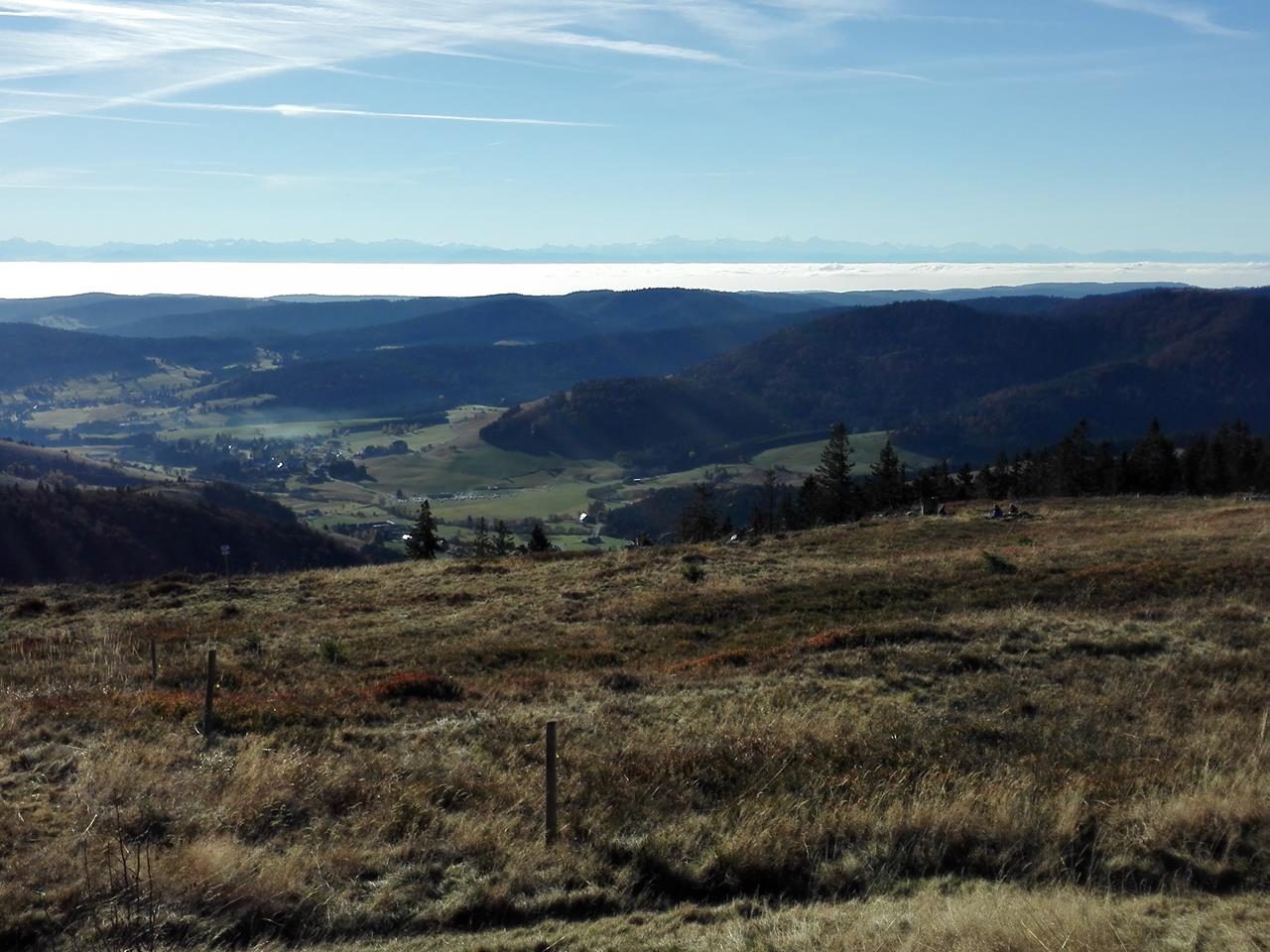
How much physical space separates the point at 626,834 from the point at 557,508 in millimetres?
145717

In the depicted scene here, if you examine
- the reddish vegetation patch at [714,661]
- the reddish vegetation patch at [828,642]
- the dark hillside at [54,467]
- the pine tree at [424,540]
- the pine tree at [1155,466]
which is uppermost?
the reddish vegetation patch at [828,642]

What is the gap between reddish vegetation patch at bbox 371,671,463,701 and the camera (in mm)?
13227

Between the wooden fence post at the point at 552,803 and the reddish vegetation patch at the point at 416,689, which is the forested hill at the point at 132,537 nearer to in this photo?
the reddish vegetation patch at the point at 416,689

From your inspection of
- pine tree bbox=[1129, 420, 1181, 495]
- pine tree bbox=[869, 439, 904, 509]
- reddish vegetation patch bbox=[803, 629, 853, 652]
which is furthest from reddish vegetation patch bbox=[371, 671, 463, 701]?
pine tree bbox=[1129, 420, 1181, 495]

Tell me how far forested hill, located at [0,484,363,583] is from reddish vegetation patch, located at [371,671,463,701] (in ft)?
238

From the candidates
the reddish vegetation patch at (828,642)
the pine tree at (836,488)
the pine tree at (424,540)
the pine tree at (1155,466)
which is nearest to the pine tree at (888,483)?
the pine tree at (836,488)

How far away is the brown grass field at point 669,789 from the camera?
6258 mm

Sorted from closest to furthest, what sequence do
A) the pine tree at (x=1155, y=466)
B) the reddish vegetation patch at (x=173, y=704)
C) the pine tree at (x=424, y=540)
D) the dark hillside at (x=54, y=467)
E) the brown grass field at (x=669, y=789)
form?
the brown grass field at (x=669, y=789)
the reddish vegetation patch at (x=173, y=704)
the pine tree at (x=424, y=540)
the pine tree at (x=1155, y=466)
the dark hillside at (x=54, y=467)

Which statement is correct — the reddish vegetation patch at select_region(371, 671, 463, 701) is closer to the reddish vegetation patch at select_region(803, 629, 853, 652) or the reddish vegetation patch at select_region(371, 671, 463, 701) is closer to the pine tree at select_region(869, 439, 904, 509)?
the reddish vegetation patch at select_region(803, 629, 853, 652)

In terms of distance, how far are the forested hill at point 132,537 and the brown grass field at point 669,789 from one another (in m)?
73.1

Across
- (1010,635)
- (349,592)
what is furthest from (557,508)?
(1010,635)

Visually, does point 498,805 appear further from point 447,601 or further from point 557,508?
point 557,508

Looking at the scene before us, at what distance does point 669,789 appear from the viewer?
27.9 feet

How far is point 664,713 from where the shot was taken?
11.9m
